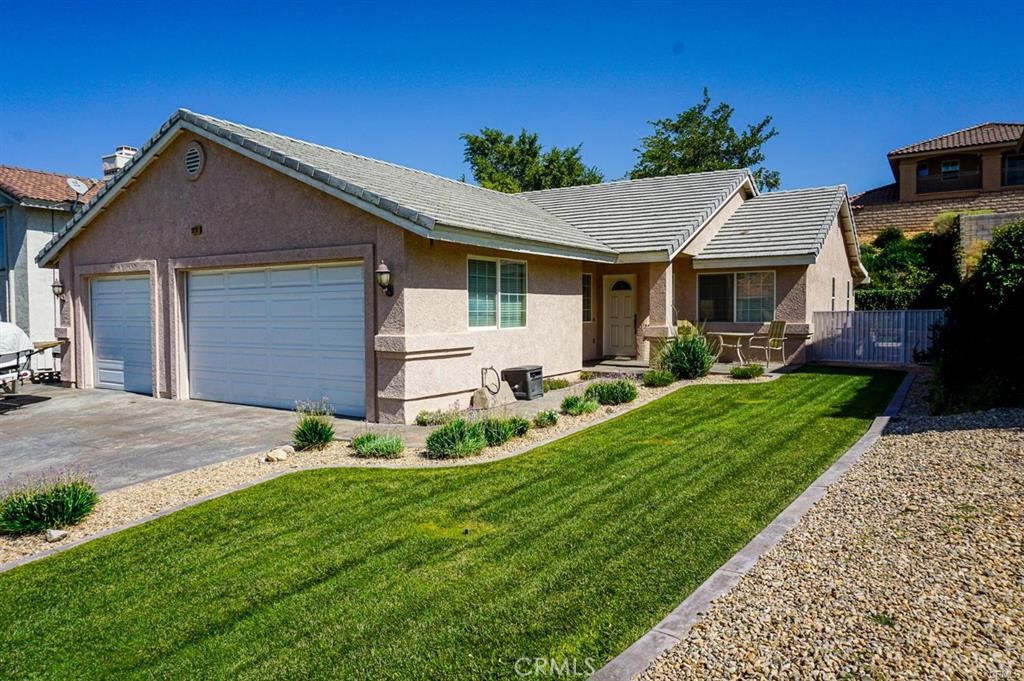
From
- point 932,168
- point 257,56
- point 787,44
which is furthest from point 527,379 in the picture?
point 932,168

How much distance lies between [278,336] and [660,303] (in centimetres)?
931

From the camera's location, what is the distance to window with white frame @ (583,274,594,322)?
1938 centimetres

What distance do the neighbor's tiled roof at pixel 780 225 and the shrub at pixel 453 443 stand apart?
39.0ft

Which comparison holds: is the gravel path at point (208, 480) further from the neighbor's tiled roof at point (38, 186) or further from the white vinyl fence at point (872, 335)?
the neighbor's tiled roof at point (38, 186)

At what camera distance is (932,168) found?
3891 cm

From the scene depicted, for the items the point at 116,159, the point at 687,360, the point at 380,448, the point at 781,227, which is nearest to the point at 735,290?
the point at 781,227

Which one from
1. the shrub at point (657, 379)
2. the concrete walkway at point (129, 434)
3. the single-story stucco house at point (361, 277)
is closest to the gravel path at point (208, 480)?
the concrete walkway at point (129, 434)

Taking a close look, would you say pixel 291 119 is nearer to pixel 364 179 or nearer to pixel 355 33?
pixel 355 33

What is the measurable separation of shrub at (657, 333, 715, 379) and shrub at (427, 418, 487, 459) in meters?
7.37

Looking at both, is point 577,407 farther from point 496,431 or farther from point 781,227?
point 781,227

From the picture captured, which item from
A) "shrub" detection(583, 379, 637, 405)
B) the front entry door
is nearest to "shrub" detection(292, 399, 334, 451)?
"shrub" detection(583, 379, 637, 405)

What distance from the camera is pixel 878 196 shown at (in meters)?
42.1

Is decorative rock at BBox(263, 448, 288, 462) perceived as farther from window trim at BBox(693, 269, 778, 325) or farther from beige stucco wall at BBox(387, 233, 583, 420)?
window trim at BBox(693, 269, 778, 325)

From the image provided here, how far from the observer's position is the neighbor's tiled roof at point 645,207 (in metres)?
17.7
